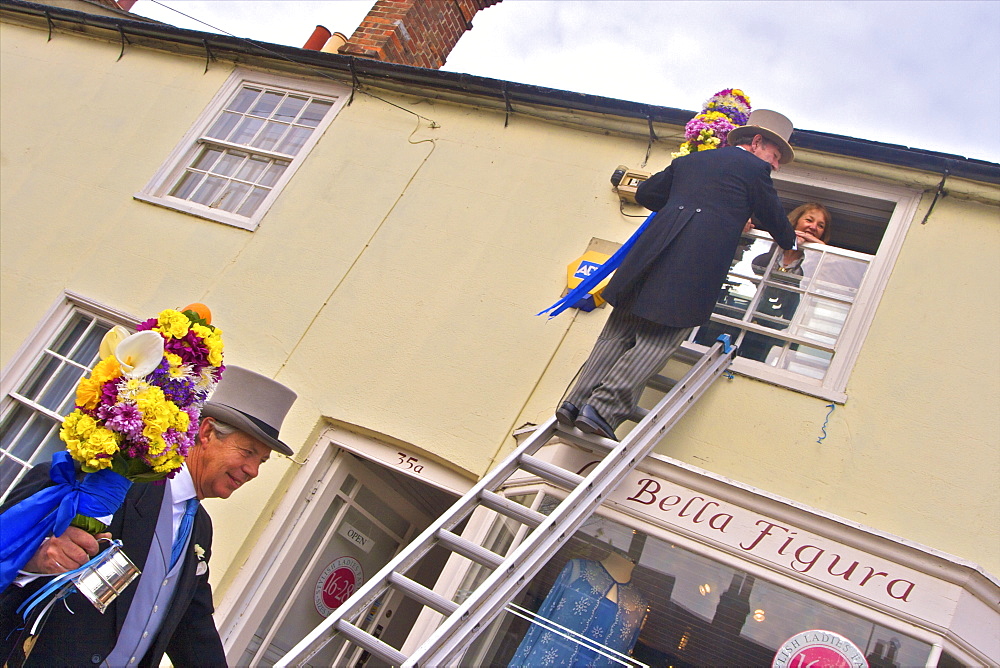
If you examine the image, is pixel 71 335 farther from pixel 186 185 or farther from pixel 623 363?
pixel 623 363

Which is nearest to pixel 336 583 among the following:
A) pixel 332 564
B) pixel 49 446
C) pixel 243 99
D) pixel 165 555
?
pixel 332 564

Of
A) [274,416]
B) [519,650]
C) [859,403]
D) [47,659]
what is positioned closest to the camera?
[47,659]

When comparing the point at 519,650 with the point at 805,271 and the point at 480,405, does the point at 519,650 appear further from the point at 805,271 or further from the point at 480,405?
the point at 805,271

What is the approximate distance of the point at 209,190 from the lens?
768 centimetres

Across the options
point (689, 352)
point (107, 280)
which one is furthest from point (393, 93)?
point (689, 352)

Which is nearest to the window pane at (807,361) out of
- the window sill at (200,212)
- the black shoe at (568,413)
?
the black shoe at (568,413)

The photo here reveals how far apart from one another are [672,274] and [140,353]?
2.84 m

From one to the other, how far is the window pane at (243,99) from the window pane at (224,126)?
91mm

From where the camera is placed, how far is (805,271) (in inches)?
213

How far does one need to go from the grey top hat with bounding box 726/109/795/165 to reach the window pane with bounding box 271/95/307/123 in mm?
4464

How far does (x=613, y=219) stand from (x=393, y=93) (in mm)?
2725

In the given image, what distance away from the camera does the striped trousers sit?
175 inches

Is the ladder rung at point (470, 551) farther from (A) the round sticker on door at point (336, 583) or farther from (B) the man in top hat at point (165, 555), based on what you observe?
(A) the round sticker on door at point (336, 583)

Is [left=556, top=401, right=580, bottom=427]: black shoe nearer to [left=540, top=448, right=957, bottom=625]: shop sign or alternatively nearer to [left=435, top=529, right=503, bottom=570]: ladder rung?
[left=540, top=448, right=957, bottom=625]: shop sign
